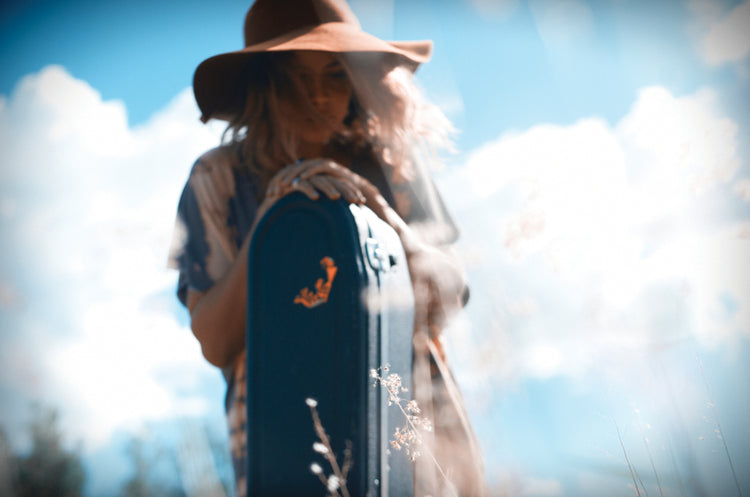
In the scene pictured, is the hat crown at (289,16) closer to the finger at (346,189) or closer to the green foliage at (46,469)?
the finger at (346,189)

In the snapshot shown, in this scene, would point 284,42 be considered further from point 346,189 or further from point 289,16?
point 346,189

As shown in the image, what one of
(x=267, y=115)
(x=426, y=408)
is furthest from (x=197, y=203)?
(x=426, y=408)

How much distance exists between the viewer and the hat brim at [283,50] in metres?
1.74

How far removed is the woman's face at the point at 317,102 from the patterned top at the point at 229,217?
0.19 m

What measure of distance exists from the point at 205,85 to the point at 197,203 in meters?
0.46

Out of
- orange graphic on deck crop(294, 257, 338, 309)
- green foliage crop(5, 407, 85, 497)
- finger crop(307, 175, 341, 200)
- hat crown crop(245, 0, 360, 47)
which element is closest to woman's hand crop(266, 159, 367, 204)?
finger crop(307, 175, 341, 200)

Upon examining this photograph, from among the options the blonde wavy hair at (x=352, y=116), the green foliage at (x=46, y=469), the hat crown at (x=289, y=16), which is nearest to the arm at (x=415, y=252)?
the blonde wavy hair at (x=352, y=116)

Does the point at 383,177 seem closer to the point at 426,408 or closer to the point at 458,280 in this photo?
the point at 458,280

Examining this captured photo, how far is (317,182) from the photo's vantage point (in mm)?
1491

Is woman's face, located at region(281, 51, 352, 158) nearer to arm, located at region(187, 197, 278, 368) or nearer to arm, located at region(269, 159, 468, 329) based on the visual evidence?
arm, located at region(269, 159, 468, 329)

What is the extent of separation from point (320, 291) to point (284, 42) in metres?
0.92

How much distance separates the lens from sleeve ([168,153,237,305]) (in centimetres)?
177

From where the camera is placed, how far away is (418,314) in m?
1.76

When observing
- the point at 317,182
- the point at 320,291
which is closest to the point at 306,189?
the point at 317,182
